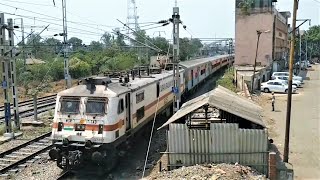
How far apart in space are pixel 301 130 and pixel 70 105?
43.9 ft

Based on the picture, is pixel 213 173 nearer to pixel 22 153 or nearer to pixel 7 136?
pixel 22 153

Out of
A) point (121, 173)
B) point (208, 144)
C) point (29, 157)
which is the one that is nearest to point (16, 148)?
point (29, 157)

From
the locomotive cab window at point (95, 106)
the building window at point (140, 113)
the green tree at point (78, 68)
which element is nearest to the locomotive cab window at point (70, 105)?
the locomotive cab window at point (95, 106)

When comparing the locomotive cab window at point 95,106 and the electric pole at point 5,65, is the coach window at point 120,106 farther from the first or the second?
the electric pole at point 5,65

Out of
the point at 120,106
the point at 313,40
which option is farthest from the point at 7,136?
the point at 313,40

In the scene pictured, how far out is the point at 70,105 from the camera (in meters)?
13.9

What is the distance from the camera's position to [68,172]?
13.9 metres

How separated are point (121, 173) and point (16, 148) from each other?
223 inches

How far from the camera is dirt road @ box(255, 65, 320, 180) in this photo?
14898 millimetres

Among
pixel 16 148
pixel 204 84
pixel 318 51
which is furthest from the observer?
pixel 318 51

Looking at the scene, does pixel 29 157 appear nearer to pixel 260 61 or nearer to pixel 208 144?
pixel 208 144

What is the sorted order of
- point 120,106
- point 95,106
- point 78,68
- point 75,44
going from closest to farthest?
point 95,106 → point 120,106 → point 75,44 → point 78,68

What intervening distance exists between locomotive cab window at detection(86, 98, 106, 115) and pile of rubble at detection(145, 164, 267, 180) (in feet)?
10.4

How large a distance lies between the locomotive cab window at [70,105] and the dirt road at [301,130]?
8.14 meters
